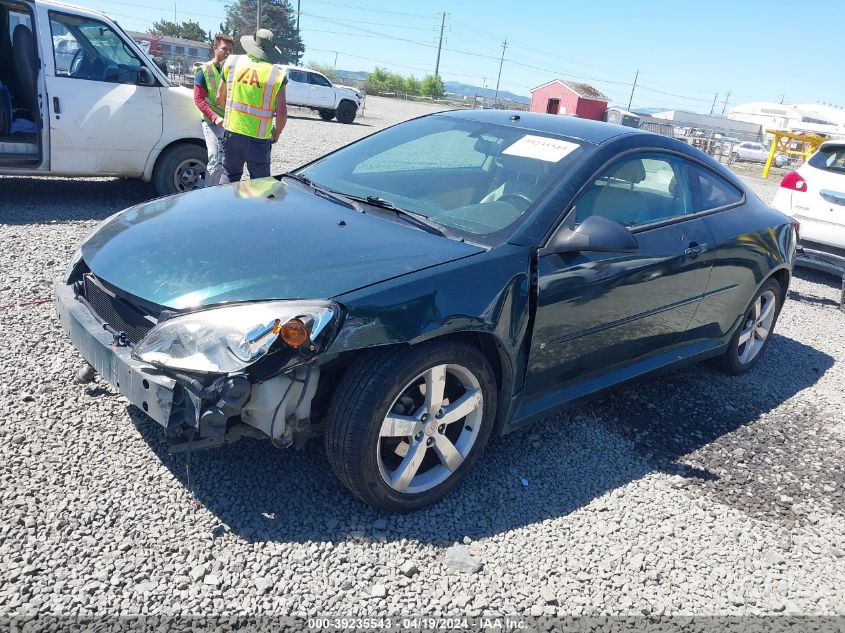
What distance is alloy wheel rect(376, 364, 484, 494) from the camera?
2.66 meters

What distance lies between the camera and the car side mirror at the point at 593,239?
2.89m

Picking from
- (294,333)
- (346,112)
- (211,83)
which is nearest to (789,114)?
(346,112)

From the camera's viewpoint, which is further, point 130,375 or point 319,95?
point 319,95

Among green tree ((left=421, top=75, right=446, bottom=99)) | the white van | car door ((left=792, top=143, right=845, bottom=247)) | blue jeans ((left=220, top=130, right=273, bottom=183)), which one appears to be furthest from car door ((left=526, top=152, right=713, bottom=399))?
green tree ((left=421, top=75, right=446, bottom=99))

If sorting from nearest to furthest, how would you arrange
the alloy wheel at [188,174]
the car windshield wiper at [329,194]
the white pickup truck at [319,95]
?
the car windshield wiper at [329,194]
the alloy wheel at [188,174]
the white pickup truck at [319,95]

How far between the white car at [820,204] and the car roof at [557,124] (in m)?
4.74

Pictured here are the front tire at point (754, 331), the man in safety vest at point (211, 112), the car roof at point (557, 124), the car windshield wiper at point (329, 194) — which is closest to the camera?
the car windshield wiper at point (329, 194)

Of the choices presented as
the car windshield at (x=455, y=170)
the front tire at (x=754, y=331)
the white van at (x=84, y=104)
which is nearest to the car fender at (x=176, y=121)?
the white van at (x=84, y=104)

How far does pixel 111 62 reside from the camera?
660 cm

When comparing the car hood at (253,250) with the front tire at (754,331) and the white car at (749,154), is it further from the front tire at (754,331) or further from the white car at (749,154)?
the white car at (749,154)

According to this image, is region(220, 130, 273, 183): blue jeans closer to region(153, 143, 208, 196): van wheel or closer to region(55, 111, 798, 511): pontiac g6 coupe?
region(153, 143, 208, 196): van wheel

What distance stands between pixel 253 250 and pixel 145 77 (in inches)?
201

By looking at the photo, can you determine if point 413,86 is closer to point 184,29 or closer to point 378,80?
point 378,80

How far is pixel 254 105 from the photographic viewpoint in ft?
20.2
